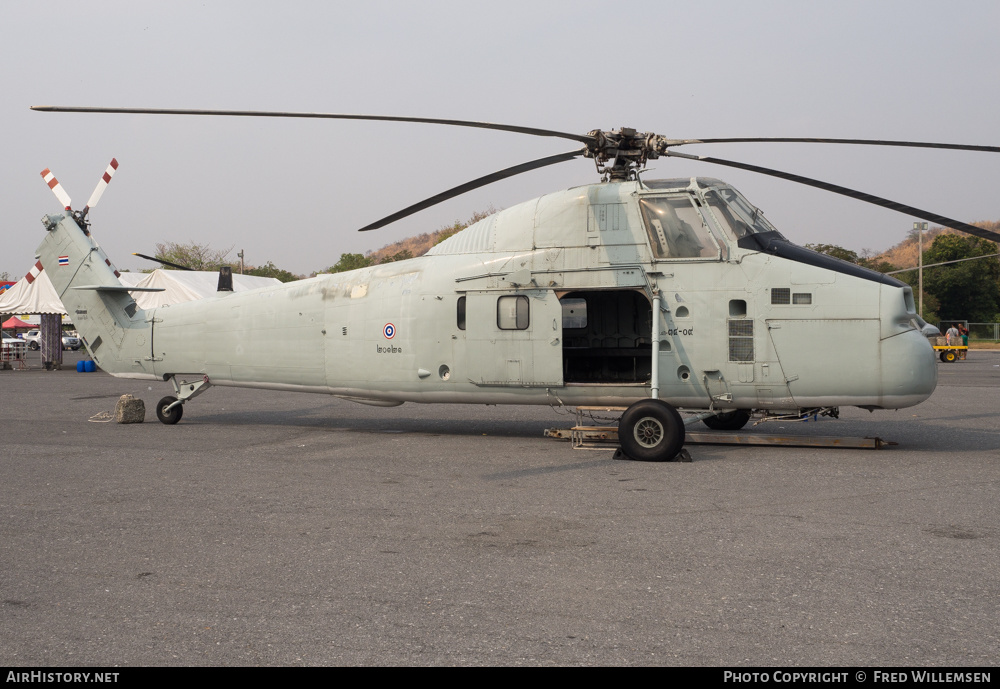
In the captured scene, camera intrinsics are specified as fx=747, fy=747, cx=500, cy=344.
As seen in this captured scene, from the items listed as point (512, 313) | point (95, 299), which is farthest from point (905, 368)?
point (95, 299)

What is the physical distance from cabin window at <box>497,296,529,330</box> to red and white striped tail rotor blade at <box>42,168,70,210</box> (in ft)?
29.9

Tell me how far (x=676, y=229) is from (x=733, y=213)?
2.61 ft

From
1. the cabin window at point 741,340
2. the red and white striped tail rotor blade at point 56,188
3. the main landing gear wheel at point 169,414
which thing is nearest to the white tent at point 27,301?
the red and white striped tail rotor blade at point 56,188

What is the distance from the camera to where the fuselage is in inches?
378

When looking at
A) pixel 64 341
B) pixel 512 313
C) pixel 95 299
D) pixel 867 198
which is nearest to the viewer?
pixel 867 198

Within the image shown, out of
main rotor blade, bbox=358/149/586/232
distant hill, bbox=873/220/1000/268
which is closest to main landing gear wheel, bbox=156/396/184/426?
main rotor blade, bbox=358/149/586/232

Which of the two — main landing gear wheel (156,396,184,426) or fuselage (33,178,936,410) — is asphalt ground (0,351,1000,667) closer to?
fuselage (33,178,936,410)

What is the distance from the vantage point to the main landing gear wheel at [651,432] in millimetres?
9273

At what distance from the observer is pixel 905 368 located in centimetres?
934

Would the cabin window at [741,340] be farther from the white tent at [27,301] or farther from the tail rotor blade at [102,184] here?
the white tent at [27,301]

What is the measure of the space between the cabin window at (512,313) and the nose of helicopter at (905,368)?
4.69m

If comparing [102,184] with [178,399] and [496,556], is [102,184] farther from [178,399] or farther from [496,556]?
[496,556]

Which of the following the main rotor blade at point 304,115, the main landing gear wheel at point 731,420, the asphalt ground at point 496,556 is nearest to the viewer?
the asphalt ground at point 496,556

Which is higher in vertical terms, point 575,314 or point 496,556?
point 575,314
